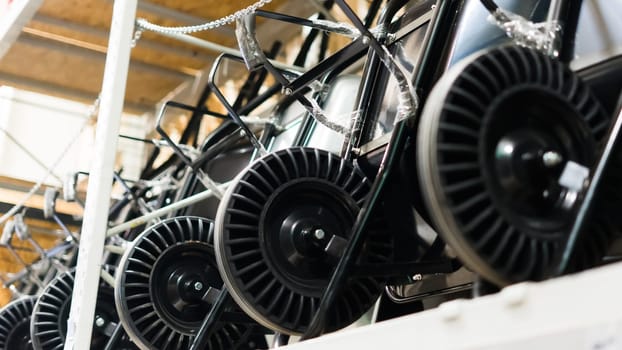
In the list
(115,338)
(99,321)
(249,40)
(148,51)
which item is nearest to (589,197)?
(249,40)

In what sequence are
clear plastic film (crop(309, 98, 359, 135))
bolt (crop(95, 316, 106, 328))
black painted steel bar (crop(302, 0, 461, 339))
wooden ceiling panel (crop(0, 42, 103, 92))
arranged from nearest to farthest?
black painted steel bar (crop(302, 0, 461, 339)) → clear plastic film (crop(309, 98, 359, 135)) → bolt (crop(95, 316, 106, 328)) → wooden ceiling panel (crop(0, 42, 103, 92))

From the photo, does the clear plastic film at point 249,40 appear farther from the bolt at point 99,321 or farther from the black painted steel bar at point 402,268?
the bolt at point 99,321

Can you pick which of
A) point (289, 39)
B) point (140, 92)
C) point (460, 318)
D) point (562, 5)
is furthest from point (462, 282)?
point (140, 92)

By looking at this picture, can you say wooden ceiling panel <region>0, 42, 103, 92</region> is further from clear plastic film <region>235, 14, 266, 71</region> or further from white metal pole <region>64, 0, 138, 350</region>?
clear plastic film <region>235, 14, 266, 71</region>

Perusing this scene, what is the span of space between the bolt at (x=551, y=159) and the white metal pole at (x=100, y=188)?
0.84m

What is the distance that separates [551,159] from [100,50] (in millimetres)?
2236

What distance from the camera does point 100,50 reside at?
2711mm

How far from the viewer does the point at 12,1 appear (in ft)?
7.82

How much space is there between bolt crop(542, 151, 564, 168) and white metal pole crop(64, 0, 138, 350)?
32.9 inches

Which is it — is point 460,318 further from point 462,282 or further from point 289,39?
point 289,39

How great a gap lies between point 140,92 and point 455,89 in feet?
7.95

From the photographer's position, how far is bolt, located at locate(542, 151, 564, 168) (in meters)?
0.71

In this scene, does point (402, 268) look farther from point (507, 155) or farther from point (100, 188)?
point (100, 188)

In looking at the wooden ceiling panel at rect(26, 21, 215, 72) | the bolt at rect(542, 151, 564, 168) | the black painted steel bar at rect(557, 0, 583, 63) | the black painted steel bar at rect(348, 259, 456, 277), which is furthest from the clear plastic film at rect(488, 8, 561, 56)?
the wooden ceiling panel at rect(26, 21, 215, 72)
